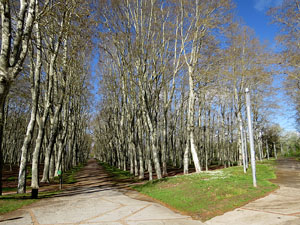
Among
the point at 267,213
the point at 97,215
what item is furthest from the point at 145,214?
the point at 267,213

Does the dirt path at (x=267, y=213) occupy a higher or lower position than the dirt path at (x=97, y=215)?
higher

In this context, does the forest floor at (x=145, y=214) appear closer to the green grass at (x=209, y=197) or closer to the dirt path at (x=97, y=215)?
the dirt path at (x=97, y=215)

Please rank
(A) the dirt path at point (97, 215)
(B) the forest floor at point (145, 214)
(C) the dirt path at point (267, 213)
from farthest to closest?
1. (A) the dirt path at point (97, 215)
2. (B) the forest floor at point (145, 214)
3. (C) the dirt path at point (267, 213)

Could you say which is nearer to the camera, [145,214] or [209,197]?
[145,214]

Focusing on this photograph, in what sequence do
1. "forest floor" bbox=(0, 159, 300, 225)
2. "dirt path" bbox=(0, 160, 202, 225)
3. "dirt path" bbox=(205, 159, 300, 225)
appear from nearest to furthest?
1. "dirt path" bbox=(205, 159, 300, 225)
2. "forest floor" bbox=(0, 159, 300, 225)
3. "dirt path" bbox=(0, 160, 202, 225)

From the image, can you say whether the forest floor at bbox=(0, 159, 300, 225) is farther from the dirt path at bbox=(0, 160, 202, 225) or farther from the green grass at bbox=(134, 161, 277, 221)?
the green grass at bbox=(134, 161, 277, 221)

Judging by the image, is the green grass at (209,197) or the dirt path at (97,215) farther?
the green grass at (209,197)

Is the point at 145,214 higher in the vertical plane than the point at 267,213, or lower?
lower

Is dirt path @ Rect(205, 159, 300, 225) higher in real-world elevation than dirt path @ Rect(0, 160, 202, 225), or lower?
higher

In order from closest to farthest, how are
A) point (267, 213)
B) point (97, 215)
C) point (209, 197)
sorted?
point (267, 213) < point (97, 215) < point (209, 197)

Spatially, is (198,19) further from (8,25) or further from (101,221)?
(101,221)

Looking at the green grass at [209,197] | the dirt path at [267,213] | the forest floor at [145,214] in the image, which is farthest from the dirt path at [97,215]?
the dirt path at [267,213]

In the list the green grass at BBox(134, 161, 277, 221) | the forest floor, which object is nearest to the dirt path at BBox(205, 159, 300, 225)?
the forest floor

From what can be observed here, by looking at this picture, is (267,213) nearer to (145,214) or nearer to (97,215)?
(145,214)
